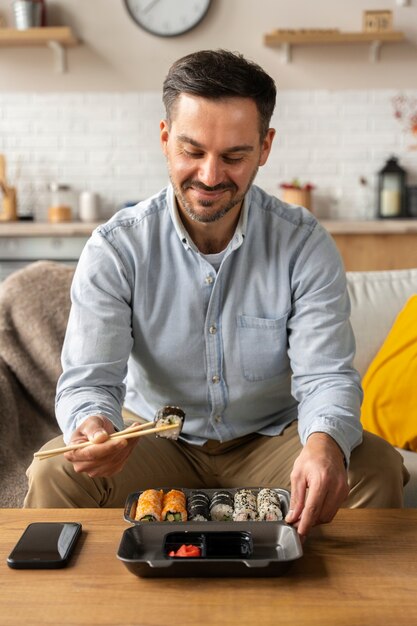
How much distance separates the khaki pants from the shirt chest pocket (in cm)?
19

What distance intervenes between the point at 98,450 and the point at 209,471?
0.60 m

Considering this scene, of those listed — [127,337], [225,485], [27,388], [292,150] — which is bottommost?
[225,485]

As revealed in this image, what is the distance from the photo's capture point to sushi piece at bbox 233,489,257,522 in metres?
1.47

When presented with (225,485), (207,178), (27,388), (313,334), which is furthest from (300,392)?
(27,388)

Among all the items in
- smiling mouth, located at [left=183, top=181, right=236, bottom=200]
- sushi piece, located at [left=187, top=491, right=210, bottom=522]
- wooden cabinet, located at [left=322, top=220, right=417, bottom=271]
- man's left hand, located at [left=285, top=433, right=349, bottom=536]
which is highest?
smiling mouth, located at [left=183, top=181, right=236, bottom=200]

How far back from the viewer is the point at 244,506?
1.49m

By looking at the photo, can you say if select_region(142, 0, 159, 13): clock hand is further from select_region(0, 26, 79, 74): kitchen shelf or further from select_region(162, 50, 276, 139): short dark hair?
select_region(162, 50, 276, 139): short dark hair

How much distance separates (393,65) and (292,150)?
0.83 metres

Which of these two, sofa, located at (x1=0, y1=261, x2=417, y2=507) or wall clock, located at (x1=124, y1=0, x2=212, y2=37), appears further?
wall clock, located at (x1=124, y1=0, x2=212, y2=37)

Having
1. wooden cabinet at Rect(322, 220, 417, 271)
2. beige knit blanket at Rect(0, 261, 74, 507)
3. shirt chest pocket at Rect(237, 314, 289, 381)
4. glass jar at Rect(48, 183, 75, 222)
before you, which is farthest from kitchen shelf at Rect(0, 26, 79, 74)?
shirt chest pocket at Rect(237, 314, 289, 381)

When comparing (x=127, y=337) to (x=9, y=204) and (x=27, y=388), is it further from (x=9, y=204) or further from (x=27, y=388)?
(x=9, y=204)

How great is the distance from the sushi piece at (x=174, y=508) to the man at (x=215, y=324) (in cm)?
24

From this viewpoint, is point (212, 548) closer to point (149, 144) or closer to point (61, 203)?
point (61, 203)

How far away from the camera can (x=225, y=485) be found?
201 cm
